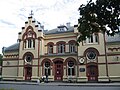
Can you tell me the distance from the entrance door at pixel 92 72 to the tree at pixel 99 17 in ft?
59.1

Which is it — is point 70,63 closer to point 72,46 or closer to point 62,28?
point 72,46

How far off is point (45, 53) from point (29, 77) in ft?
17.0

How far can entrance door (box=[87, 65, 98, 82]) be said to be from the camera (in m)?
29.9

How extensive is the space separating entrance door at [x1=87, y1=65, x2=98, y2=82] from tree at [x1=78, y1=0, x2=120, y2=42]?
18016 mm

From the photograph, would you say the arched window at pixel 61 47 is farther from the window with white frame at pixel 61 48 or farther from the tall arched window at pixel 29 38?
the tall arched window at pixel 29 38

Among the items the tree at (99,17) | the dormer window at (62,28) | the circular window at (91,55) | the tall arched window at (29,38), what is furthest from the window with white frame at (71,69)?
the tree at (99,17)

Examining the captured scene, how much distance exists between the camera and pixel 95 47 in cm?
3020

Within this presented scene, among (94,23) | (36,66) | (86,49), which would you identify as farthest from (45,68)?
(94,23)

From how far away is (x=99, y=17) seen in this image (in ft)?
40.2

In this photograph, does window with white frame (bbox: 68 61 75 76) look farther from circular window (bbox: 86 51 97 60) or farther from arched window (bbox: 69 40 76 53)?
circular window (bbox: 86 51 97 60)

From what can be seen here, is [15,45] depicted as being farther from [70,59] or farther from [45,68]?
[70,59]

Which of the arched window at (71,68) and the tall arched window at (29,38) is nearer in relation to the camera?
the arched window at (71,68)

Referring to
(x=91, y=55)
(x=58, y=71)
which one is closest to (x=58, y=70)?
(x=58, y=71)

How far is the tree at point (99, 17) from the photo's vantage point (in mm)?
11783
